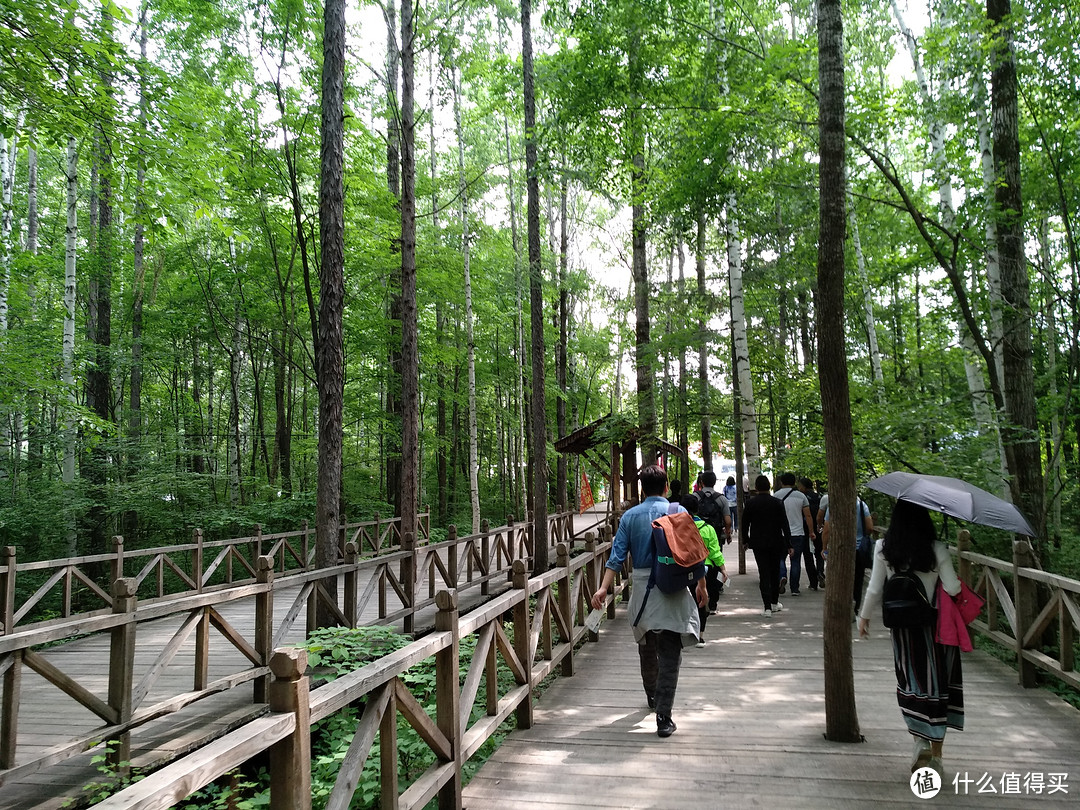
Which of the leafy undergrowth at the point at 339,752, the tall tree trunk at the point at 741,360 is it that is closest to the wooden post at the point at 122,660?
the leafy undergrowth at the point at 339,752

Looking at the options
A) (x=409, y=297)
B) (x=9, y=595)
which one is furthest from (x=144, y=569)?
(x=409, y=297)

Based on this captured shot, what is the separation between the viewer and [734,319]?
12.6 metres

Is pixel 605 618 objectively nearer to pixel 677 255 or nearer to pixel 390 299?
pixel 390 299

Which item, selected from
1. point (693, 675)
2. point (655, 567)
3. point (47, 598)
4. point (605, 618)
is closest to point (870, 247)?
point (605, 618)

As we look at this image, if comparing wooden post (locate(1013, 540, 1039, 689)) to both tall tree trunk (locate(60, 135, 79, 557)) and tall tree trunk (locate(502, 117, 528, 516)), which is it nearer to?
tall tree trunk (locate(502, 117, 528, 516))

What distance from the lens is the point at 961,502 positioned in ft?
11.6

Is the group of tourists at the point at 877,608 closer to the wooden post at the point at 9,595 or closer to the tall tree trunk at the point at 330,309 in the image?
the tall tree trunk at the point at 330,309

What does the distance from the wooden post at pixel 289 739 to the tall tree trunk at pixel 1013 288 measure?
733 cm

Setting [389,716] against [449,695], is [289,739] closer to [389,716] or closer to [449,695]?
[389,716]

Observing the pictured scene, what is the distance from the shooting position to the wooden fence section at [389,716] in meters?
1.82

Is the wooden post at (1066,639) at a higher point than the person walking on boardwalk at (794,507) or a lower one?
lower

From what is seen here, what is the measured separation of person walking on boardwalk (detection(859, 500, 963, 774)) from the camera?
362 centimetres

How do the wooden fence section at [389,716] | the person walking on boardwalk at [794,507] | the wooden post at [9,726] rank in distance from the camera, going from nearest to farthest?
1. the wooden fence section at [389,716]
2. the wooden post at [9,726]
3. the person walking on boardwalk at [794,507]

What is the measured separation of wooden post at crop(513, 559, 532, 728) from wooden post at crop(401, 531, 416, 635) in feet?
13.7
